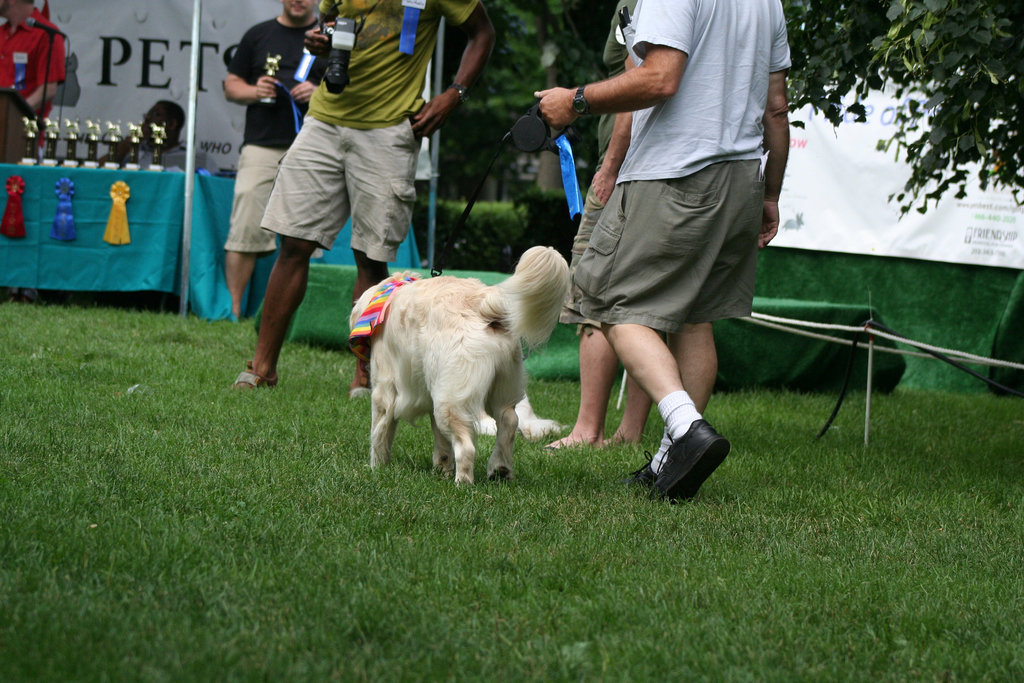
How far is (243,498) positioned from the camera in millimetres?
3281

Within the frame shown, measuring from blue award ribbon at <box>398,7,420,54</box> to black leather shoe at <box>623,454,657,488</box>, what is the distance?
2.57 metres

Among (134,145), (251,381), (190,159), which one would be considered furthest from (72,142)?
(251,381)

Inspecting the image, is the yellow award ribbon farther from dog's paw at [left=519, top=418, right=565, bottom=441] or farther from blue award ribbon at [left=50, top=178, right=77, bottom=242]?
dog's paw at [left=519, top=418, right=565, bottom=441]

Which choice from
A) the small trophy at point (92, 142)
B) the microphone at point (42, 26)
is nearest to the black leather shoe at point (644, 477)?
the small trophy at point (92, 142)

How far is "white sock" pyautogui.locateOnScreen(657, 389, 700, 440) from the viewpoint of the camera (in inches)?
139

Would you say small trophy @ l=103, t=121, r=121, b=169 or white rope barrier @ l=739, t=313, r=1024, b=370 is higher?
small trophy @ l=103, t=121, r=121, b=169

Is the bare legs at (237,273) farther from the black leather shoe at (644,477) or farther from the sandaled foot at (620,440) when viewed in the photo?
the black leather shoe at (644,477)

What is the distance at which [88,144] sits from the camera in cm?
944

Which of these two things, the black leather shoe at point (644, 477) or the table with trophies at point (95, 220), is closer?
the black leather shoe at point (644, 477)

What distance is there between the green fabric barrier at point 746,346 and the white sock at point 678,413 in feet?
11.7

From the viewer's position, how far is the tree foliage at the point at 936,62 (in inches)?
150

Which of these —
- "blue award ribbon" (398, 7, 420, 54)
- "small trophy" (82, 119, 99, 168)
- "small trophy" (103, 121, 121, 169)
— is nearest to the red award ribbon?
"small trophy" (82, 119, 99, 168)

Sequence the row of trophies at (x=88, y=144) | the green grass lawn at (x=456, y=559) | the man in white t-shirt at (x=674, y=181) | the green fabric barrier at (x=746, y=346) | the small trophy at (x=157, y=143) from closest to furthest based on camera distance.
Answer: the green grass lawn at (x=456, y=559) → the man in white t-shirt at (x=674, y=181) → the green fabric barrier at (x=746, y=346) → the row of trophies at (x=88, y=144) → the small trophy at (x=157, y=143)

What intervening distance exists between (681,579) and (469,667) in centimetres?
80
